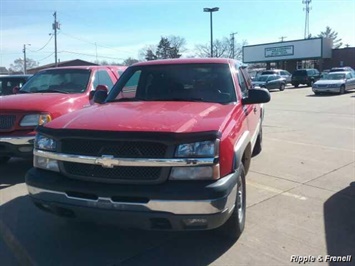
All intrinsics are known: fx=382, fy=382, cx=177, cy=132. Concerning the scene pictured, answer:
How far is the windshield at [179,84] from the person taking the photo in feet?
15.1

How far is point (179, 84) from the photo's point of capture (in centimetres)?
477

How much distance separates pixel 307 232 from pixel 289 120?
32.5 feet

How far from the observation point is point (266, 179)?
5984mm

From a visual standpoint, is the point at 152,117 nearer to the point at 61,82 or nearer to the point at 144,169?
the point at 144,169

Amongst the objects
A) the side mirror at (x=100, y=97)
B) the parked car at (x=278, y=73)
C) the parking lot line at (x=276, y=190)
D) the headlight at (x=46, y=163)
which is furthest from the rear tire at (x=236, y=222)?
the parked car at (x=278, y=73)

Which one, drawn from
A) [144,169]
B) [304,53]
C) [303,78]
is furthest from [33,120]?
[304,53]

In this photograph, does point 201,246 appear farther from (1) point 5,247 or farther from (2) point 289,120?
(2) point 289,120

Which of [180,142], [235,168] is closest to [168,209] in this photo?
[180,142]

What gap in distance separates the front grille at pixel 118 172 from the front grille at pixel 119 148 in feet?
0.36

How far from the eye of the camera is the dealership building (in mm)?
51344

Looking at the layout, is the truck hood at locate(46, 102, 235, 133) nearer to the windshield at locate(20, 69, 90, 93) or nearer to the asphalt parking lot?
the asphalt parking lot

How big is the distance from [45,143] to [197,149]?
4.94 ft

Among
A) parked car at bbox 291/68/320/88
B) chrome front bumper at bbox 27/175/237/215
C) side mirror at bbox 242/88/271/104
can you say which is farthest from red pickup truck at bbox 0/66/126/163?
parked car at bbox 291/68/320/88

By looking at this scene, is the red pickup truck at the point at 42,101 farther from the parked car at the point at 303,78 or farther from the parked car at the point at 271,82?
the parked car at the point at 303,78
